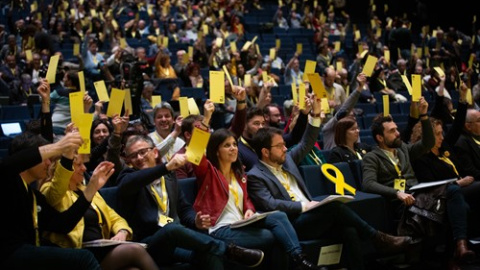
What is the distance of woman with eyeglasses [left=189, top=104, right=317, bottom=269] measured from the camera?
328 cm

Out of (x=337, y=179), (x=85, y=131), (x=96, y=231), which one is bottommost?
(x=337, y=179)

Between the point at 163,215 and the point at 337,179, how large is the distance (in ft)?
4.21

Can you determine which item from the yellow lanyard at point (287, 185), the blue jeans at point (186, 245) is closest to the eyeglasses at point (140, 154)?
the blue jeans at point (186, 245)

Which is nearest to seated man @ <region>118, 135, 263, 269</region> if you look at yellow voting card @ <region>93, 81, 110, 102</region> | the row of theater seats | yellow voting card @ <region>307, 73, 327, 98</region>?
the row of theater seats

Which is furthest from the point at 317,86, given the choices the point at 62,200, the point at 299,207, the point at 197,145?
the point at 62,200

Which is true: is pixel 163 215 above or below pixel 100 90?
below

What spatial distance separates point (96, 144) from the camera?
4.27 m

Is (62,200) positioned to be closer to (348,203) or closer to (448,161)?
(348,203)

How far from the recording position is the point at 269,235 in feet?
10.9

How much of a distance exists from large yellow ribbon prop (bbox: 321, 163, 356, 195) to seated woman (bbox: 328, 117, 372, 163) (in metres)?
0.31

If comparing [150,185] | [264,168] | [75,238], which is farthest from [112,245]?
[264,168]

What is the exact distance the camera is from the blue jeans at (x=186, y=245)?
118 inches

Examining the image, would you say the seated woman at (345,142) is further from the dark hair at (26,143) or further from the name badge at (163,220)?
the dark hair at (26,143)

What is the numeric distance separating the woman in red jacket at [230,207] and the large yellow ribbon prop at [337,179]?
66 cm
